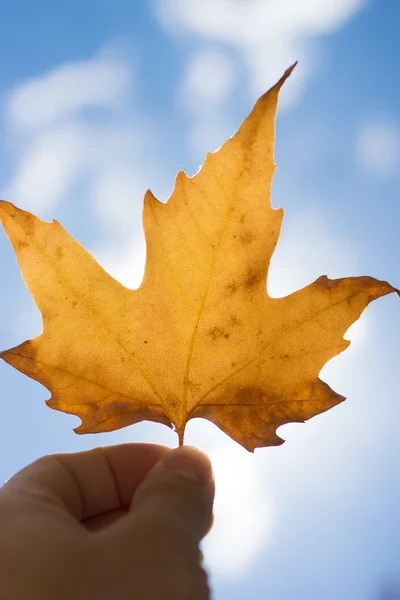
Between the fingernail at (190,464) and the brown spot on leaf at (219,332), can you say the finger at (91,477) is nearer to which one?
the fingernail at (190,464)

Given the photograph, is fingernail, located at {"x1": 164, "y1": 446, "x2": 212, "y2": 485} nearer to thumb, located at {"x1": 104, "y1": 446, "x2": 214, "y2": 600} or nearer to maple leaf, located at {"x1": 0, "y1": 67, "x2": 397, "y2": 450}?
thumb, located at {"x1": 104, "y1": 446, "x2": 214, "y2": 600}

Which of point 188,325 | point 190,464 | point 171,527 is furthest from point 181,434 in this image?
point 171,527

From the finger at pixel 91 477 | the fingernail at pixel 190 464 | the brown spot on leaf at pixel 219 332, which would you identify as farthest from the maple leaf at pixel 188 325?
the fingernail at pixel 190 464

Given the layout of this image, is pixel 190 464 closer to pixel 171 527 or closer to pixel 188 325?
pixel 171 527

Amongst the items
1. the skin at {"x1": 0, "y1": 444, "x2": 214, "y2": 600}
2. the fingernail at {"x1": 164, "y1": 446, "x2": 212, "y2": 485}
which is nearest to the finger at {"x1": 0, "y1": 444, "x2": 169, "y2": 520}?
the skin at {"x1": 0, "y1": 444, "x2": 214, "y2": 600}

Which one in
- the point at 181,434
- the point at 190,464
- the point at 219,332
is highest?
the point at 219,332

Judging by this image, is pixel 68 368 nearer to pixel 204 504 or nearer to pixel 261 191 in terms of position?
pixel 204 504

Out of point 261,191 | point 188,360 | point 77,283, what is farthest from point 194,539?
point 261,191
